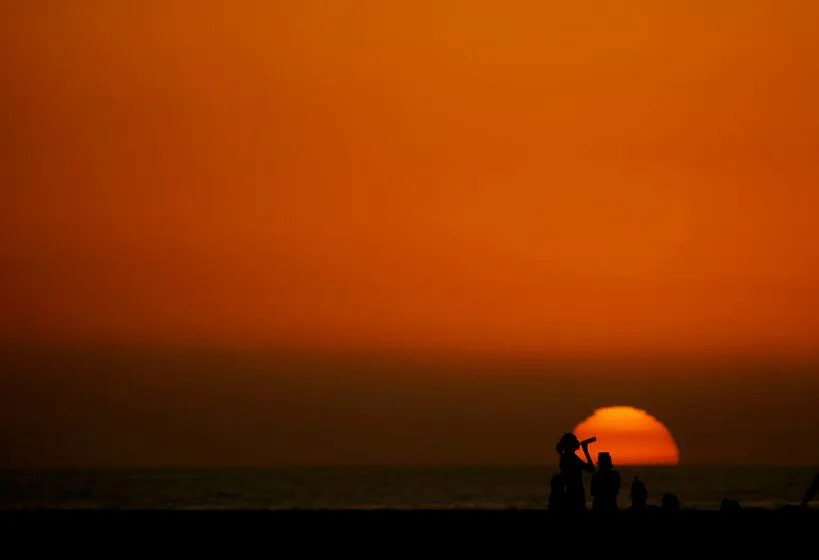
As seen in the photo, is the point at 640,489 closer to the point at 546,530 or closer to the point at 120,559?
the point at 546,530

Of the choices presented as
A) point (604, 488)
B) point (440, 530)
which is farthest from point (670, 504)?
point (440, 530)

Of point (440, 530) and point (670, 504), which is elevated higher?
point (670, 504)

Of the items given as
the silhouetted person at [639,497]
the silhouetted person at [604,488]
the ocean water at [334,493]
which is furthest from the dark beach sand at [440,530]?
the ocean water at [334,493]

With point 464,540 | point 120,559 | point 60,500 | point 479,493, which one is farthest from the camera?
point 479,493

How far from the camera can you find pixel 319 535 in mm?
22125

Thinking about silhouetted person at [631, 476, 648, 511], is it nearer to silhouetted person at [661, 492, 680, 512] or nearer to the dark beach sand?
silhouetted person at [661, 492, 680, 512]

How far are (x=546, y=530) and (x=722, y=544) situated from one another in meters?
2.71

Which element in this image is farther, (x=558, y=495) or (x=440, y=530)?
(x=440, y=530)

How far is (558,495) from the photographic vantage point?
21.8 metres

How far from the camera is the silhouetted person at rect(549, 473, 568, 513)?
2167cm

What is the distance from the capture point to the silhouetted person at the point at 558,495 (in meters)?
21.7

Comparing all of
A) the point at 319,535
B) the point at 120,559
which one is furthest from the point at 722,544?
the point at 120,559

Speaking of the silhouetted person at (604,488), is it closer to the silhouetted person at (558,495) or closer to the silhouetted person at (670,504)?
the silhouetted person at (670,504)

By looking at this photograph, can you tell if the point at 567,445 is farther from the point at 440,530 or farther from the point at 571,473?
the point at 440,530
